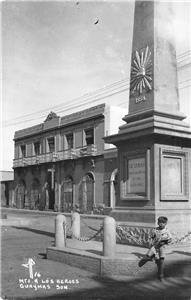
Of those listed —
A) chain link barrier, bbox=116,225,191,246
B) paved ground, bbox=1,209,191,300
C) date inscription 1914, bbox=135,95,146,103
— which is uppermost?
date inscription 1914, bbox=135,95,146,103

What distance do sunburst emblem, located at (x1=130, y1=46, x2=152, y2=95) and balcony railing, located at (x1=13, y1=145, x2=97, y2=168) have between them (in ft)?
72.5

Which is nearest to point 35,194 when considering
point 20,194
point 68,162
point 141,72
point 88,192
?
point 20,194

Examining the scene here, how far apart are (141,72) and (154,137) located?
1.77 m

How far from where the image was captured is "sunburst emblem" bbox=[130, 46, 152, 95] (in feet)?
31.4

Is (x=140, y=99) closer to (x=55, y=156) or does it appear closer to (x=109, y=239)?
(x=109, y=239)

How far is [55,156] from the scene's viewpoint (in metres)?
37.0

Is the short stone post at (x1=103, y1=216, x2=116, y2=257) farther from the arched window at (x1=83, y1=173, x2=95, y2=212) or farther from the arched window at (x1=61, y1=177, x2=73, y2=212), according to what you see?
the arched window at (x1=61, y1=177, x2=73, y2=212)

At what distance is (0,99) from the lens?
8.66m

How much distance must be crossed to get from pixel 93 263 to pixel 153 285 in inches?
50.1

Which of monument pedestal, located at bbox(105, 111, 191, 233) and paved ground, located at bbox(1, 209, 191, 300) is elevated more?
monument pedestal, located at bbox(105, 111, 191, 233)

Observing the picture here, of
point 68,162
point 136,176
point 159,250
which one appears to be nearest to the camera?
point 159,250

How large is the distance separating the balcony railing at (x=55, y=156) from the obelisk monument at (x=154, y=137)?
73.3ft

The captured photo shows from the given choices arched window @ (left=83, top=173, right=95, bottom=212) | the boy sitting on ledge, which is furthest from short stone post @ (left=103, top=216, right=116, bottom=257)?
arched window @ (left=83, top=173, right=95, bottom=212)

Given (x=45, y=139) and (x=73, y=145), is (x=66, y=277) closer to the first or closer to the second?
(x=73, y=145)
